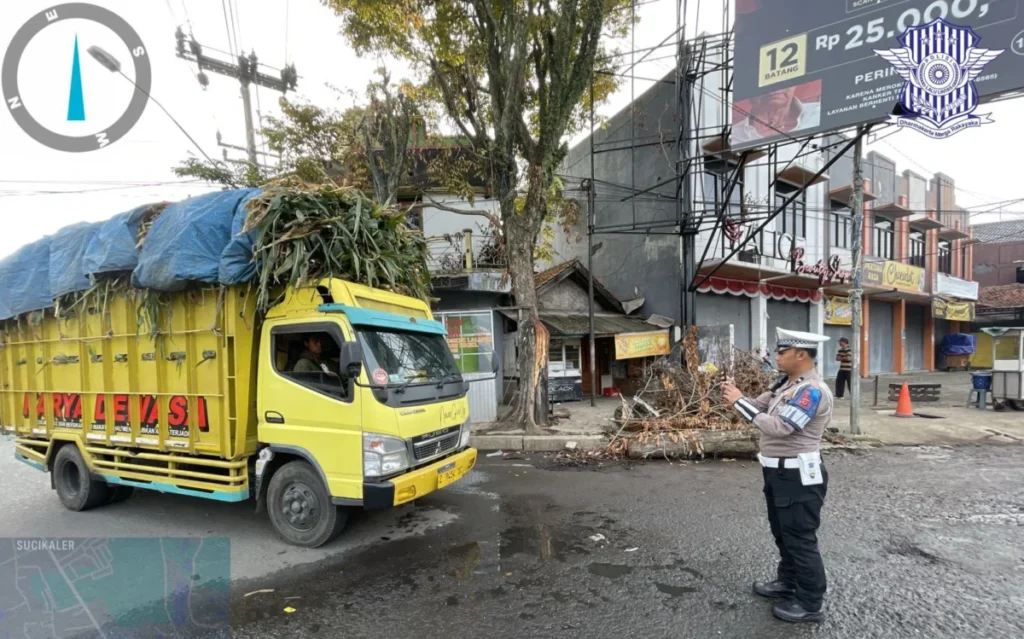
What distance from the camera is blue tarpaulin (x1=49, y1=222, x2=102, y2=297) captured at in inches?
217

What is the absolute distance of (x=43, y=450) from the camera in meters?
6.23

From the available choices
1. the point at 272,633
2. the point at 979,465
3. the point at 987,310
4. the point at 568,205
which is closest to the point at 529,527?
the point at 272,633

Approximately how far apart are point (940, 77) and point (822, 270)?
24.1 feet

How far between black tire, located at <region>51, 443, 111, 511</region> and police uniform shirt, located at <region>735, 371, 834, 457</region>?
690 centimetres

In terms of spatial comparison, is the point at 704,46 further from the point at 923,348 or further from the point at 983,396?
the point at 923,348

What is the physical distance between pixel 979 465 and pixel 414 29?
11.4 meters

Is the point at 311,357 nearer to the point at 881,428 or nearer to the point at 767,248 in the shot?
the point at 881,428

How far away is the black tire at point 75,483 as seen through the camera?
566 cm

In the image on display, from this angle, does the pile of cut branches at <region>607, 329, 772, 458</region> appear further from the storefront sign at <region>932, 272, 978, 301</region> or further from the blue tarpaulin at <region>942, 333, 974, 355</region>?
the blue tarpaulin at <region>942, 333, 974, 355</region>

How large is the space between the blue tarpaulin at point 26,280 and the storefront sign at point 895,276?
2080cm

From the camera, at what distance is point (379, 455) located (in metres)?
4.14

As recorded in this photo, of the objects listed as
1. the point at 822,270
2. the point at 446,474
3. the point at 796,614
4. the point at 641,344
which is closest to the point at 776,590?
the point at 796,614

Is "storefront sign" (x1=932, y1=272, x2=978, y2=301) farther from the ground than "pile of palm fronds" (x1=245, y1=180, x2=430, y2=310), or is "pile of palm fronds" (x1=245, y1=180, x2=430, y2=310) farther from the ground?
"storefront sign" (x1=932, y1=272, x2=978, y2=301)

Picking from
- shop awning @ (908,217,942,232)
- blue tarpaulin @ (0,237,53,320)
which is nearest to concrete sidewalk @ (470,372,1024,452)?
blue tarpaulin @ (0,237,53,320)
